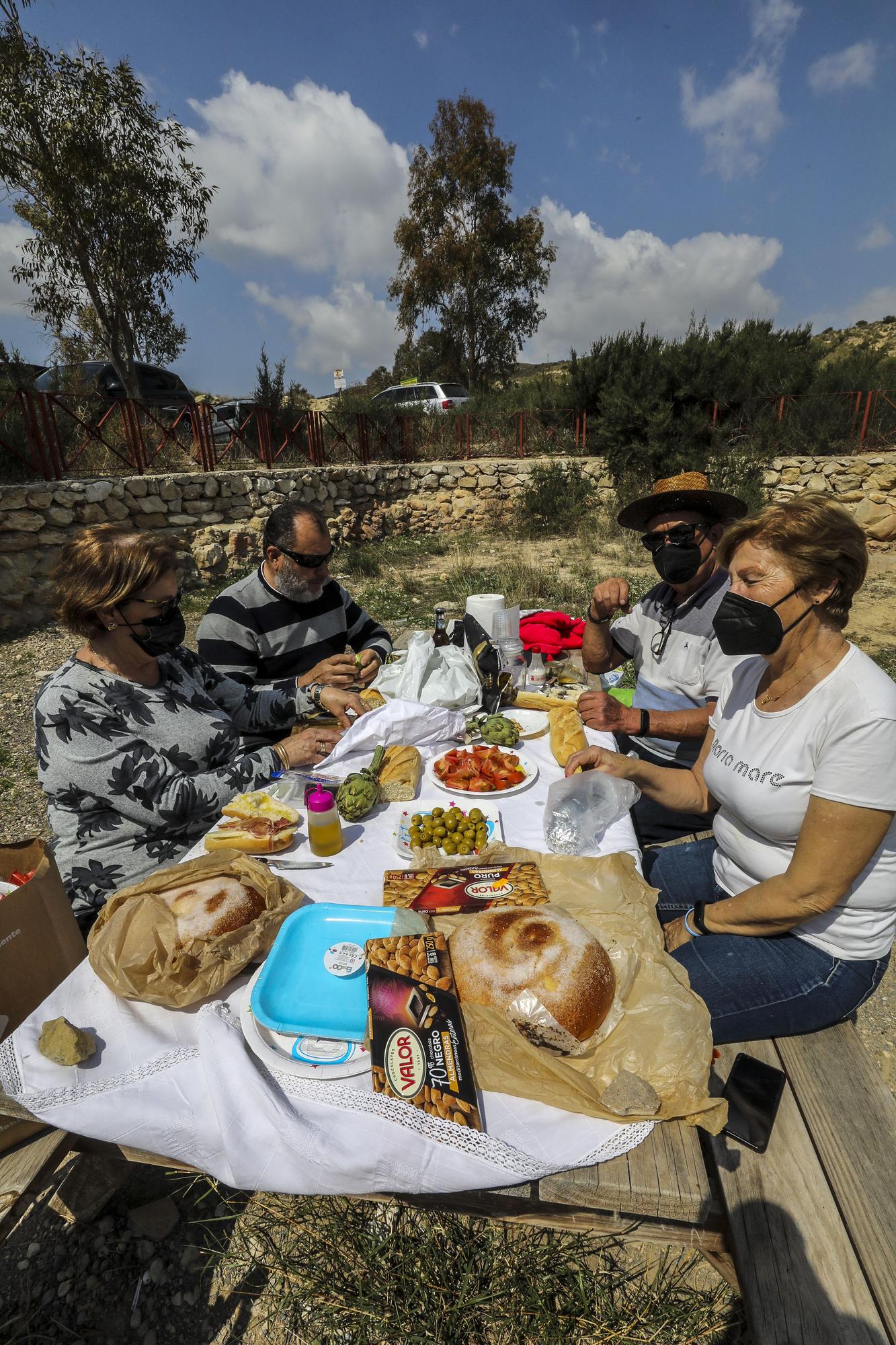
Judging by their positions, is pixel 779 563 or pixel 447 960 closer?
pixel 447 960

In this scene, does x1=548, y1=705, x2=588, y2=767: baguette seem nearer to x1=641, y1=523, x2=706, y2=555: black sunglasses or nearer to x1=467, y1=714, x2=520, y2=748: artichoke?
x1=467, y1=714, x2=520, y2=748: artichoke

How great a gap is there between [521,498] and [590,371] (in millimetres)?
3380

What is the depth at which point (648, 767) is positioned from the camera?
221 centimetres

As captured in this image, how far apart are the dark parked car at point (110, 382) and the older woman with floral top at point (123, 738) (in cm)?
923

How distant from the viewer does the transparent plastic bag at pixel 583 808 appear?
183cm

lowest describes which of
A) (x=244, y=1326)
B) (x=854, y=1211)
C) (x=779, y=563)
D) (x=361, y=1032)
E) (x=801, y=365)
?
(x=244, y=1326)

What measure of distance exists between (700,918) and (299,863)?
1.20 meters

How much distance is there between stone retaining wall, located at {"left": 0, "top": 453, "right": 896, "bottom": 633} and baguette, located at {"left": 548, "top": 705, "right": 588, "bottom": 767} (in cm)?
357

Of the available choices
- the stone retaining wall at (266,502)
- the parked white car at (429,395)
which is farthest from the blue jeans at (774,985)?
the parked white car at (429,395)

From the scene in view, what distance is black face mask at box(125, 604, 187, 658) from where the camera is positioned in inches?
84.9

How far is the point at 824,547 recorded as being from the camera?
1.66 m

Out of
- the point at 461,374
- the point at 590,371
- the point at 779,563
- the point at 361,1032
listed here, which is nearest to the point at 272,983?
the point at 361,1032

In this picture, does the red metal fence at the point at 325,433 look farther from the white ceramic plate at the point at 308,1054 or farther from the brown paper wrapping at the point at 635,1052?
the brown paper wrapping at the point at 635,1052

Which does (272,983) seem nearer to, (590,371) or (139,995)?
(139,995)
